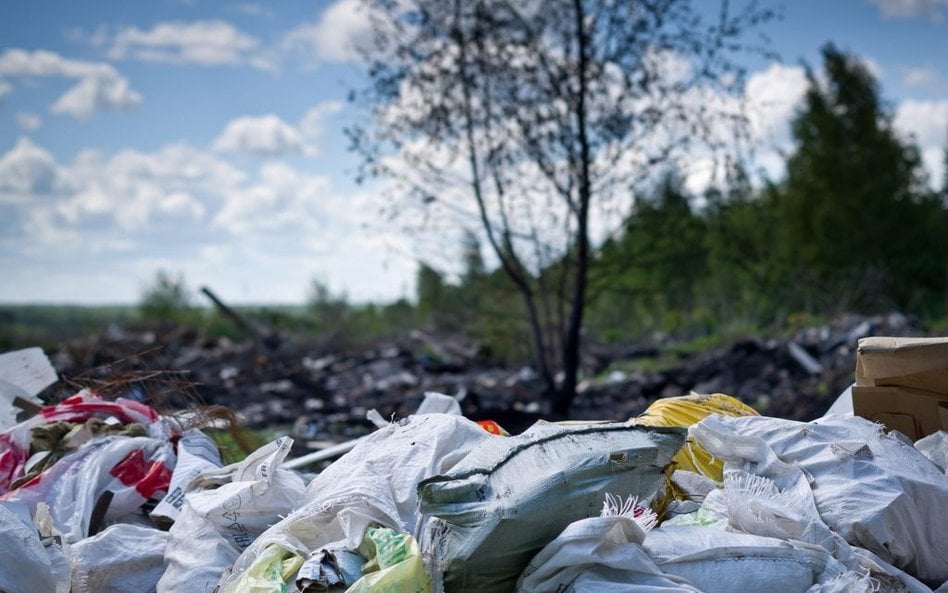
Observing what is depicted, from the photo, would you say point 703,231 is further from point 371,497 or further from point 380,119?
point 371,497

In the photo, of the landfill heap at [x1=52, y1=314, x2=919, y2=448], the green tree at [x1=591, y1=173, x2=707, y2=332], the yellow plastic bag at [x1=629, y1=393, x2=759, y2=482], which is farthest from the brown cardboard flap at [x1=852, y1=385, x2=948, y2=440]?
the green tree at [x1=591, y1=173, x2=707, y2=332]

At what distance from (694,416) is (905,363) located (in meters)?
0.72

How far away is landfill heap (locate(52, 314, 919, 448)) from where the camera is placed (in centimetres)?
898

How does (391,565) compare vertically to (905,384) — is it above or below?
below

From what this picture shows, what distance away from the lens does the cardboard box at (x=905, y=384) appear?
9.50 ft

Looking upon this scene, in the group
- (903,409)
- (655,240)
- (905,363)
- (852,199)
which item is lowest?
(903,409)

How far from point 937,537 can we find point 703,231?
6.78 metres

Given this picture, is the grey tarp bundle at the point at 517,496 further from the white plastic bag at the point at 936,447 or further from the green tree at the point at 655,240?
the green tree at the point at 655,240

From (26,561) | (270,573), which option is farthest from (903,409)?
(26,561)

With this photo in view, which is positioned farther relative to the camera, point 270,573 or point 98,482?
point 98,482

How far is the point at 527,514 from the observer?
2.15 metres

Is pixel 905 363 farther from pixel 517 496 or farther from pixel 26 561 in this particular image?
pixel 26 561

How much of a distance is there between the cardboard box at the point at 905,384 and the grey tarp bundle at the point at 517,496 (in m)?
1.08

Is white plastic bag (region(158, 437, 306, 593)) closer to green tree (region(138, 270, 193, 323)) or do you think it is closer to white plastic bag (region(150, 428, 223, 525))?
white plastic bag (region(150, 428, 223, 525))
